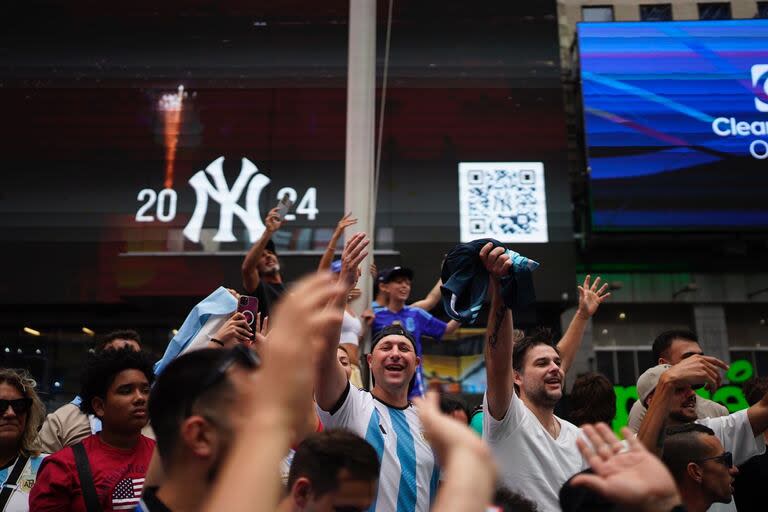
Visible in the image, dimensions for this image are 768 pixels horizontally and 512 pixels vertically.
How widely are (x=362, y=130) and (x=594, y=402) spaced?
7.64 ft

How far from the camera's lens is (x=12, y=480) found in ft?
10.8

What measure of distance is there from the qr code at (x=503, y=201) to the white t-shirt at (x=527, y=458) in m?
7.53

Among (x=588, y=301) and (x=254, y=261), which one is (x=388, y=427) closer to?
(x=588, y=301)

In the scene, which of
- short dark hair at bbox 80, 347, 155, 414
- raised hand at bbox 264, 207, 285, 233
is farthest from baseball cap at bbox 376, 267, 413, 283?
short dark hair at bbox 80, 347, 155, 414

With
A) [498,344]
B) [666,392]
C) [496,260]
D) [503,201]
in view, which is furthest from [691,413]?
[503,201]

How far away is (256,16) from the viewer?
11.7 metres

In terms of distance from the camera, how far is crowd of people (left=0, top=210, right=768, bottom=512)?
140cm

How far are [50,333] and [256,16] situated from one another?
19.8 feet

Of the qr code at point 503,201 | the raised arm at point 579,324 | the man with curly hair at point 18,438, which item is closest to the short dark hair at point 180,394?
the man with curly hair at point 18,438

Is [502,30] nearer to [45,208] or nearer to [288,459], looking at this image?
[45,208]

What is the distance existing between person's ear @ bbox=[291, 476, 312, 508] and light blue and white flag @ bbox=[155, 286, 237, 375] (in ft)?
4.05

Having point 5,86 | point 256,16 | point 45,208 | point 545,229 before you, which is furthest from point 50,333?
point 545,229

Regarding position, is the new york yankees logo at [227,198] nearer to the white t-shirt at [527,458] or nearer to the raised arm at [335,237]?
the raised arm at [335,237]

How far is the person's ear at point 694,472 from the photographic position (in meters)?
2.83
